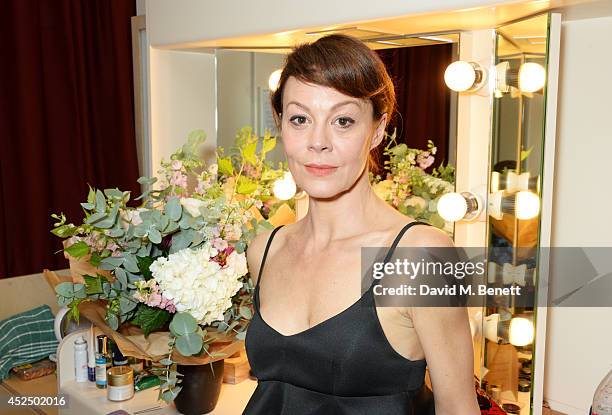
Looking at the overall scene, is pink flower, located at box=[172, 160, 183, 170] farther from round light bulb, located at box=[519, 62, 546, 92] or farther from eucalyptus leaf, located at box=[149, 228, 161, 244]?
round light bulb, located at box=[519, 62, 546, 92]

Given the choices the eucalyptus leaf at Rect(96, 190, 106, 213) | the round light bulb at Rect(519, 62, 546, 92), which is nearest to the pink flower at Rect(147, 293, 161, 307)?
the eucalyptus leaf at Rect(96, 190, 106, 213)

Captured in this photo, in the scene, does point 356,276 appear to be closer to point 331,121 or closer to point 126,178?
point 331,121

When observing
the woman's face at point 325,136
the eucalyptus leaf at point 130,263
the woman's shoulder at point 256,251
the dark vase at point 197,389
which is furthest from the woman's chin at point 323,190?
the dark vase at point 197,389

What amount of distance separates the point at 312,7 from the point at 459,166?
19.0 inches

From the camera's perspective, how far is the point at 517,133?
120cm

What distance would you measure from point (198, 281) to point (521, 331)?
0.64 metres

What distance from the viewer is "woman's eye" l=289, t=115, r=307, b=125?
1.10 meters

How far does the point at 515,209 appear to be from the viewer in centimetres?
123

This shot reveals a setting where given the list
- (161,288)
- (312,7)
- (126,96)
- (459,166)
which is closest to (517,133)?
(459,166)

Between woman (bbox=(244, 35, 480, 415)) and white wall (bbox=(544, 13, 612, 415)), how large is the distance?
446 millimetres

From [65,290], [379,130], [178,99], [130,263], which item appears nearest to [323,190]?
[379,130]

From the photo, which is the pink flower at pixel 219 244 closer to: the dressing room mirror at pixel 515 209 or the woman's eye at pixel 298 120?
the woman's eye at pixel 298 120

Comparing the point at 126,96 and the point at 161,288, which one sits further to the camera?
the point at 126,96

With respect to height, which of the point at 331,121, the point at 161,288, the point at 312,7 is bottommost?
the point at 161,288
